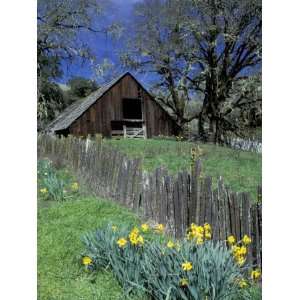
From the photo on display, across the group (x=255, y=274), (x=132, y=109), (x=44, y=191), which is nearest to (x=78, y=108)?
(x=132, y=109)

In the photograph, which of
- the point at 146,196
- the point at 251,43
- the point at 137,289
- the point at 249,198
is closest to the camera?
the point at 137,289

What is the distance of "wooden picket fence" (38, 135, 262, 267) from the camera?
2.63 m

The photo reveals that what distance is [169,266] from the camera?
2.12 metres

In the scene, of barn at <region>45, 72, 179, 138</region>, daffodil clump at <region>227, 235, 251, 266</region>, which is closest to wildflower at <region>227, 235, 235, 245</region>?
daffodil clump at <region>227, 235, 251, 266</region>

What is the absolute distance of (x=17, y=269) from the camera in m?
2.36

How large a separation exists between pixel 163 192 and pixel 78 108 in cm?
87

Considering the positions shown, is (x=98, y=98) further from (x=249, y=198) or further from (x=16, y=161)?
(x=249, y=198)

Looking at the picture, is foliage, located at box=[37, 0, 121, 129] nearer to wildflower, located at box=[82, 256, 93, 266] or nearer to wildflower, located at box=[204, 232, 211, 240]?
wildflower, located at box=[82, 256, 93, 266]

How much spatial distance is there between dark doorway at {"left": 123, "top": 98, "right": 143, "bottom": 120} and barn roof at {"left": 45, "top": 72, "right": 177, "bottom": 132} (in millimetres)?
156

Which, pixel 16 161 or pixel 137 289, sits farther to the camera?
pixel 16 161

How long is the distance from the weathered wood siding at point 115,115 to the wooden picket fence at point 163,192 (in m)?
0.18

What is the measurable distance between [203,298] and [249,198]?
0.70 m

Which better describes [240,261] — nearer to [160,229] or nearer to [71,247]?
[160,229]
